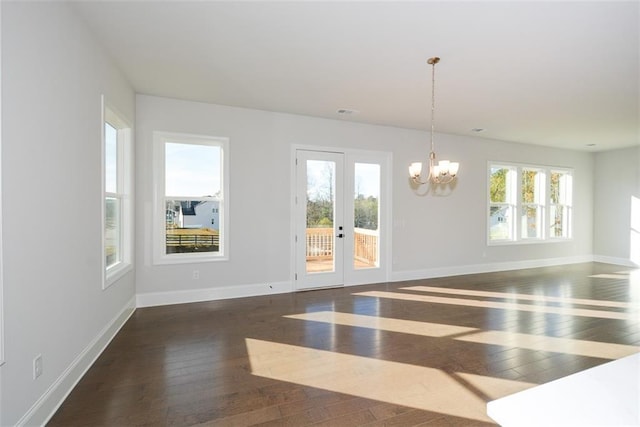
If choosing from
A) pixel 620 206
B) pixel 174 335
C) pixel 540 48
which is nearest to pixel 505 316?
pixel 540 48

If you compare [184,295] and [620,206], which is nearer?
[184,295]

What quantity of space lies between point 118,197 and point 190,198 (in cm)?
102

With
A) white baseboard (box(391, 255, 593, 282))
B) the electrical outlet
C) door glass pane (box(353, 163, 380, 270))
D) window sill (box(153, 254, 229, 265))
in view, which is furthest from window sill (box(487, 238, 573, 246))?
the electrical outlet

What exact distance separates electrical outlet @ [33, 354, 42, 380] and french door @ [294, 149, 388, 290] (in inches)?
136

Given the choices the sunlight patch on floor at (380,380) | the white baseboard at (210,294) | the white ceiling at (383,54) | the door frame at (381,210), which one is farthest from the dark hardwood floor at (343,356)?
the white ceiling at (383,54)

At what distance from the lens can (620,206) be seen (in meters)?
7.53

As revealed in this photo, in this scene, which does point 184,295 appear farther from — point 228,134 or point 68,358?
point 228,134

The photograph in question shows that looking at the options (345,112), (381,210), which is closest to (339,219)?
(381,210)

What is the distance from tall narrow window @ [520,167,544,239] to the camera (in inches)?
286

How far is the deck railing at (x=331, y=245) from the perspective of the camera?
204 inches

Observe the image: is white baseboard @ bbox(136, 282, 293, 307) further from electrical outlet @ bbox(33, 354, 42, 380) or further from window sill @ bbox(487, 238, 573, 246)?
window sill @ bbox(487, 238, 573, 246)

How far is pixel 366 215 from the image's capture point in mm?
5586

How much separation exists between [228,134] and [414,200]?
364 centimetres

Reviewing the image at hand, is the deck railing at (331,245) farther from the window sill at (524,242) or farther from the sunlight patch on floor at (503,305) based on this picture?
the window sill at (524,242)
